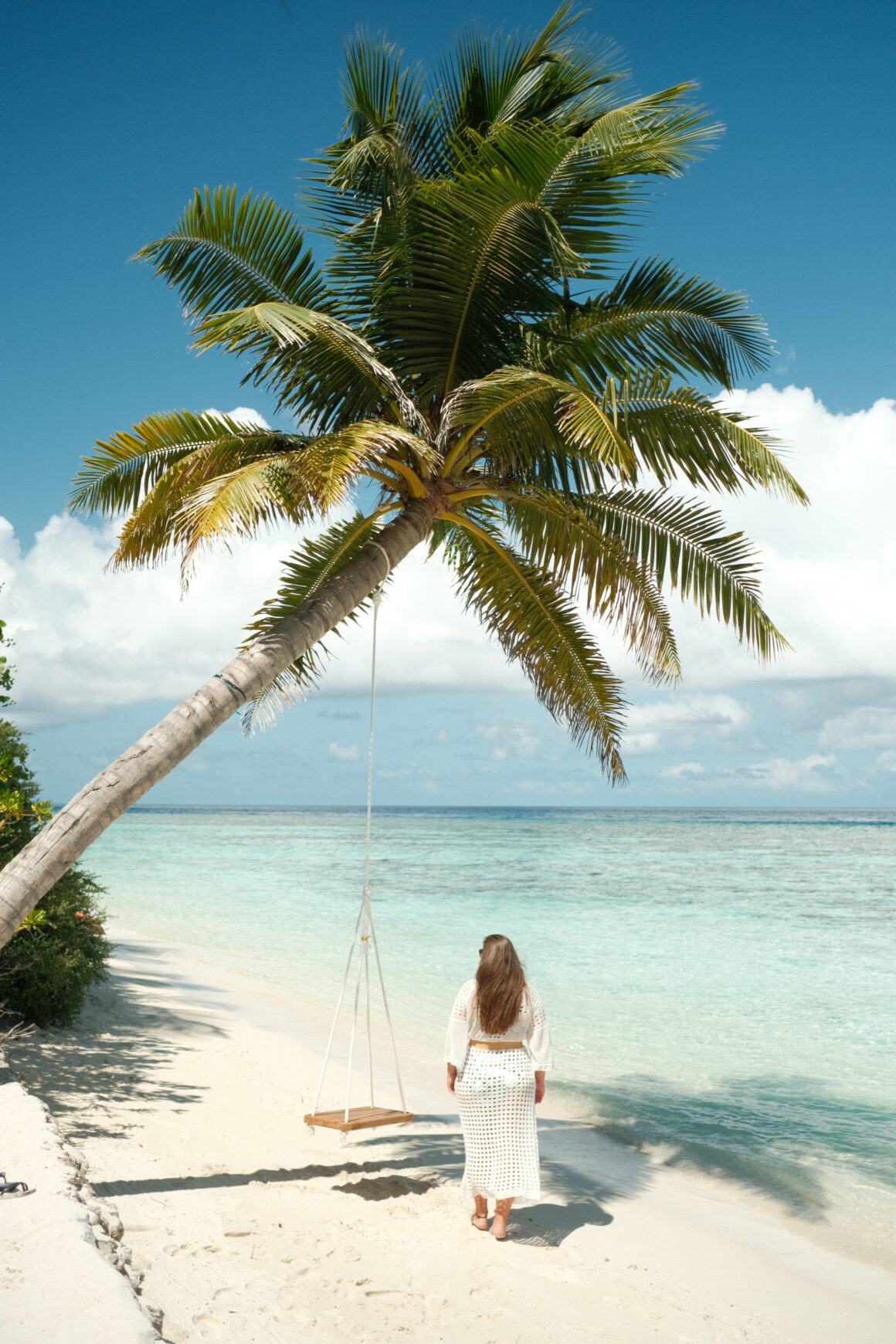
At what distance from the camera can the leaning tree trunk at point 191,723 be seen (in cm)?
464

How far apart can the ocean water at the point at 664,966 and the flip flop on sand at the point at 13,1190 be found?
474 cm

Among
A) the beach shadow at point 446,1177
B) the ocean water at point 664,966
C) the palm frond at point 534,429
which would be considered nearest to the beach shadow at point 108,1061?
the beach shadow at point 446,1177

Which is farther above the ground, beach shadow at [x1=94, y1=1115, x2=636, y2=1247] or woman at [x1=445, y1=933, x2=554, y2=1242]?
woman at [x1=445, y1=933, x2=554, y2=1242]

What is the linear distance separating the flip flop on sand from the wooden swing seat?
1.82 meters

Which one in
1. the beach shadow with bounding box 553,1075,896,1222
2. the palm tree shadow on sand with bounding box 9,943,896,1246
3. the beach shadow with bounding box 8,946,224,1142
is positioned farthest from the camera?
the beach shadow with bounding box 553,1075,896,1222

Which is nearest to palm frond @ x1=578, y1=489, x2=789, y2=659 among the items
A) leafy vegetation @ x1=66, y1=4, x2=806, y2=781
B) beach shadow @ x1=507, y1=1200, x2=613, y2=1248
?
leafy vegetation @ x1=66, y1=4, x2=806, y2=781

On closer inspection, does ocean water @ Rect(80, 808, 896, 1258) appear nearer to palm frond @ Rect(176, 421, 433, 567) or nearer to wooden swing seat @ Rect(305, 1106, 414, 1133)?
wooden swing seat @ Rect(305, 1106, 414, 1133)

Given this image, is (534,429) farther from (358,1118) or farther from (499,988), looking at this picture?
(358,1118)

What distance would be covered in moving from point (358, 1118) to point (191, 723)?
242cm

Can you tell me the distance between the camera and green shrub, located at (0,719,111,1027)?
287 inches

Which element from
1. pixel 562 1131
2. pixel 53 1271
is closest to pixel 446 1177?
pixel 562 1131

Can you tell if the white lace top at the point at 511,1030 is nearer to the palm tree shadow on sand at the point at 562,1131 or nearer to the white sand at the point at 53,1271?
the palm tree shadow on sand at the point at 562,1131

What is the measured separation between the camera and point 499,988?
4926mm

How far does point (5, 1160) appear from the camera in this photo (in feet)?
14.0
